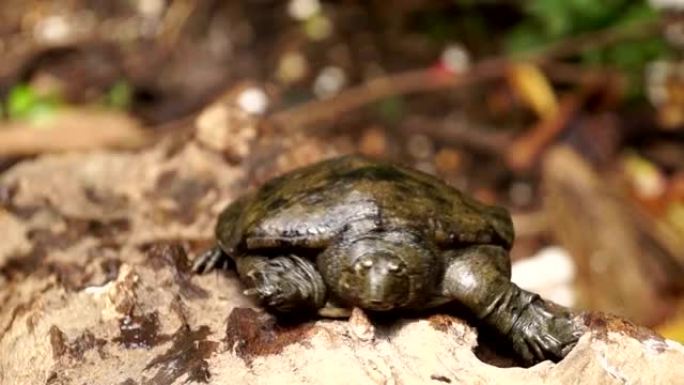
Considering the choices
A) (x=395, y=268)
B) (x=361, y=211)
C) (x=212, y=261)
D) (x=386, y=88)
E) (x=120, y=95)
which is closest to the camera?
(x=395, y=268)

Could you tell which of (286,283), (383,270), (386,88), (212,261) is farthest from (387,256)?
(386,88)

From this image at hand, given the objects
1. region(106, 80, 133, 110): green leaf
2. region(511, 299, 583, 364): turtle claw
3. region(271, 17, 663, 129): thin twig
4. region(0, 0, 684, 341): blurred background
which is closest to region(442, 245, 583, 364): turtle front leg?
region(511, 299, 583, 364): turtle claw

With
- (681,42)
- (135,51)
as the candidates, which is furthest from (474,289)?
(135,51)

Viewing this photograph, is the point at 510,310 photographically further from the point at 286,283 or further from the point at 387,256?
the point at 286,283

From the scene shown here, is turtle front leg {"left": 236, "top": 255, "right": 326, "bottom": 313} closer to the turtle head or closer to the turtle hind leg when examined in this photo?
the turtle head

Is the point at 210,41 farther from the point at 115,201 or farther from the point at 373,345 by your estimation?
the point at 373,345

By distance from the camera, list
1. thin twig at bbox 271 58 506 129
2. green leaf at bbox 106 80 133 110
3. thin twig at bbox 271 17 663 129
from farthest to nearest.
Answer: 1. green leaf at bbox 106 80 133 110
2. thin twig at bbox 271 58 506 129
3. thin twig at bbox 271 17 663 129
